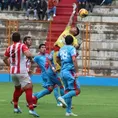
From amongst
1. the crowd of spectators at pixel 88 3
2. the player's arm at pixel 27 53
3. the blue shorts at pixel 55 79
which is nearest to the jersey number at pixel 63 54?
the player's arm at pixel 27 53

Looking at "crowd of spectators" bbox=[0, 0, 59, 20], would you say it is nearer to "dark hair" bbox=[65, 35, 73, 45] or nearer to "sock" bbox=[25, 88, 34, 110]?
"dark hair" bbox=[65, 35, 73, 45]

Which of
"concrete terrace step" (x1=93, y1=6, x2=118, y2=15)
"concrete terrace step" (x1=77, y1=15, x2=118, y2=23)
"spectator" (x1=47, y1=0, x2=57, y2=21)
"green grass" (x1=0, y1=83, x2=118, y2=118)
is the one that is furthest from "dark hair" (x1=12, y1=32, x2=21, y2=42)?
"concrete terrace step" (x1=93, y1=6, x2=118, y2=15)

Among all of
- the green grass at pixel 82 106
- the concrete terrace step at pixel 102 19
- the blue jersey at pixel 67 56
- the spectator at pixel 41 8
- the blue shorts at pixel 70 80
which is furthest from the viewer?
the spectator at pixel 41 8

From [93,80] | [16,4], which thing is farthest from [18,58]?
[16,4]

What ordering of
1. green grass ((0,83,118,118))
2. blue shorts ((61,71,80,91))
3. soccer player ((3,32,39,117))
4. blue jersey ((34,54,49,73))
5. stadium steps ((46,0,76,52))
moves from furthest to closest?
stadium steps ((46,0,76,52))
blue jersey ((34,54,49,73))
green grass ((0,83,118,118))
blue shorts ((61,71,80,91))
soccer player ((3,32,39,117))

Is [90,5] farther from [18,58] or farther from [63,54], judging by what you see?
[18,58]

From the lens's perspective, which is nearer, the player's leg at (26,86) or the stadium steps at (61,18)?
the player's leg at (26,86)

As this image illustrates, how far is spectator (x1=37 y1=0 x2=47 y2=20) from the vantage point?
125 feet

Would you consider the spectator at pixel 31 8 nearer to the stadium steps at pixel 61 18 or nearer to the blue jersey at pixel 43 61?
the stadium steps at pixel 61 18

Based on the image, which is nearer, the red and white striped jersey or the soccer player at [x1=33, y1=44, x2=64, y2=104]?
the red and white striped jersey

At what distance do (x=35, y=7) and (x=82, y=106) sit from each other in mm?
18060

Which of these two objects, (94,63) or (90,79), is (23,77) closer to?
(90,79)

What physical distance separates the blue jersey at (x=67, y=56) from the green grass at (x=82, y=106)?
118 cm

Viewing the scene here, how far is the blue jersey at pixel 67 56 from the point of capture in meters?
17.8
